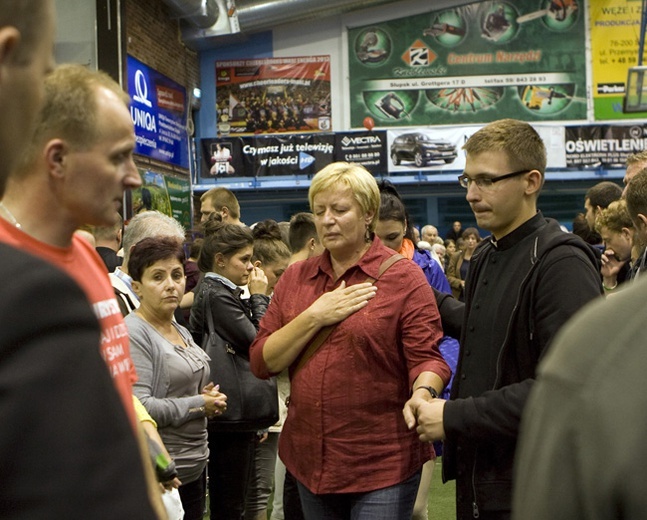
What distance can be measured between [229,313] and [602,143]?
1547 cm

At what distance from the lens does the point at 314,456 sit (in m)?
2.93

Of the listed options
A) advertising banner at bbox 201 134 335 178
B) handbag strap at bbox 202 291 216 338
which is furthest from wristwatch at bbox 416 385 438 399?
advertising banner at bbox 201 134 335 178

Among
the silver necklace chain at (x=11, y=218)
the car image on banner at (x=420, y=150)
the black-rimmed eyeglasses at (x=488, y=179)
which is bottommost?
the silver necklace chain at (x=11, y=218)

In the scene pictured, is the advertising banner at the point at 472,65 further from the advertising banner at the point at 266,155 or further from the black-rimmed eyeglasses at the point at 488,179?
the black-rimmed eyeglasses at the point at 488,179

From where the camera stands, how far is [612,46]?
62.0 feet

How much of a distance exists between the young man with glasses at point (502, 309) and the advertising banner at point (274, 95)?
16.0 metres

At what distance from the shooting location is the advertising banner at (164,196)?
1439 centimetres

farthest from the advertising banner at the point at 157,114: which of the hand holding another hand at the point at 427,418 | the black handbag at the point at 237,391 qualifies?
the hand holding another hand at the point at 427,418

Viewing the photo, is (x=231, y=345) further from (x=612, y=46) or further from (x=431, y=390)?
(x=612, y=46)

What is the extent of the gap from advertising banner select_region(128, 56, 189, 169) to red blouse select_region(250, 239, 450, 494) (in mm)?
11719

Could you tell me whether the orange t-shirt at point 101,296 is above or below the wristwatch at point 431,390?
above

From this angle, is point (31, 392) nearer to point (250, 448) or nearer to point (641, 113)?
point (250, 448)

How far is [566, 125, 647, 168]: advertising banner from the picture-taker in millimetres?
18078

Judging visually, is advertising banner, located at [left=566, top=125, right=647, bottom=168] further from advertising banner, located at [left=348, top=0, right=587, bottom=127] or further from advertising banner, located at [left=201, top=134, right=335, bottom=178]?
advertising banner, located at [left=201, top=134, right=335, bottom=178]
